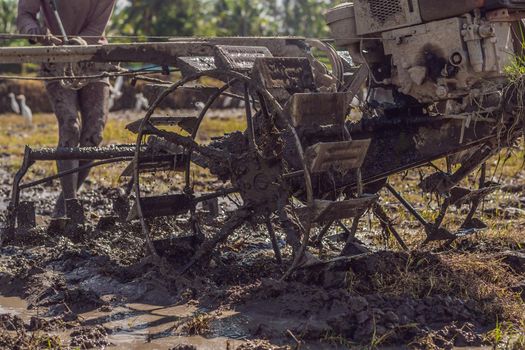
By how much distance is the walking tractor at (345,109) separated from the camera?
5.57m

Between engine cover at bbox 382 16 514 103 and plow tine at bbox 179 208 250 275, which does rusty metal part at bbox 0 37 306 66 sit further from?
plow tine at bbox 179 208 250 275

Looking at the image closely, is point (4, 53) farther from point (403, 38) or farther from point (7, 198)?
point (7, 198)

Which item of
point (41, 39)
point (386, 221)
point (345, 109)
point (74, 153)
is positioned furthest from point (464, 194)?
point (41, 39)

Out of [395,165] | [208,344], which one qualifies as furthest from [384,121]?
[208,344]

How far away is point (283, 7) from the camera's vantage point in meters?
63.1

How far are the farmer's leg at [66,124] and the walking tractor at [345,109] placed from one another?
1338 millimetres

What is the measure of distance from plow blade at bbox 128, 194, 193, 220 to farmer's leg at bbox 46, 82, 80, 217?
5.70ft

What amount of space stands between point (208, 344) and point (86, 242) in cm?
280

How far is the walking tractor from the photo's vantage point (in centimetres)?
557

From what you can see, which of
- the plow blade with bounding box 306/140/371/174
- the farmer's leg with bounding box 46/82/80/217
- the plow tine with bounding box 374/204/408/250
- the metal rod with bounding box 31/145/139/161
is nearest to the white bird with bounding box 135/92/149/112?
the farmer's leg with bounding box 46/82/80/217

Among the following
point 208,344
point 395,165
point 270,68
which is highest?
point 270,68

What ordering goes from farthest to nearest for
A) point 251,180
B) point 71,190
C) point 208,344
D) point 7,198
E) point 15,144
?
point 15,144 → point 7,198 → point 71,190 → point 251,180 → point 208,344

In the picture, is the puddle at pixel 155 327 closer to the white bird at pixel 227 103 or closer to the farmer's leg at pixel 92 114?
the farmer's leg at pixel 92 114

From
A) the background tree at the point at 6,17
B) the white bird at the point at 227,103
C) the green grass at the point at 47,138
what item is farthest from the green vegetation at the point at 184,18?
the green grass at the point at 47,138
